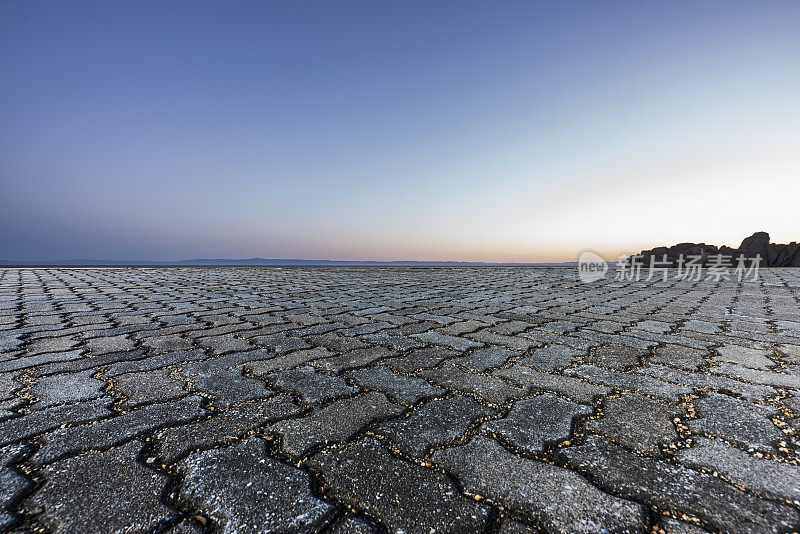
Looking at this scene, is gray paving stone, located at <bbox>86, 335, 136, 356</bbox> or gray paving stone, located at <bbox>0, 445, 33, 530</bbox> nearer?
gray paving stone, located at <bbox>0, 445, 33, 530</bbox>

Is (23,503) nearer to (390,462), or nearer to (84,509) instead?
(84,509)

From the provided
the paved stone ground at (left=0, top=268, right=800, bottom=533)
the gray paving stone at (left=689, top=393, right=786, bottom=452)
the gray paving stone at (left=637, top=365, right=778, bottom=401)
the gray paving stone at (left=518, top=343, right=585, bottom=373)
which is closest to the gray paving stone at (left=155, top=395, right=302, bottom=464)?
the paved stone ground at (left=0, top=268, right=800, bottom=533)

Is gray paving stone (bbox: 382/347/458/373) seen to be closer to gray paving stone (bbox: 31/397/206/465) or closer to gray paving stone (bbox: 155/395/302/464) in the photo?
gray paving stone (bbox: 155/395/302/464)

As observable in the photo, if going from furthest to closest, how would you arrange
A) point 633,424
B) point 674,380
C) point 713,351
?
1. point 713,351
2. point 674,380
3. point 633,424

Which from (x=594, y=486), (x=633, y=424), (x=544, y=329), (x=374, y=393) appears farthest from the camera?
(x=544, y=329)

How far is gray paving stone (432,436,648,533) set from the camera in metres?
0.85

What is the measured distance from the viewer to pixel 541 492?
94 cm

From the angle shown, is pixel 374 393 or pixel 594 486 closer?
pixel 594 486

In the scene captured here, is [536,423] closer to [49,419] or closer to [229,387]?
[229,387]

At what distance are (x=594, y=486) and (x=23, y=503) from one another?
1.51 m

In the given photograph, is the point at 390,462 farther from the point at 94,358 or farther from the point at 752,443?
the point at 94,358

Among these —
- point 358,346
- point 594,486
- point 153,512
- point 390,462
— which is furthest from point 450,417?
point 358,346

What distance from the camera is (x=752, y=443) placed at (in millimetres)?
1185

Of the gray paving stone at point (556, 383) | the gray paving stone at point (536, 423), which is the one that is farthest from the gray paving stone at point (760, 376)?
the gray paving stone at point (536, 423)
